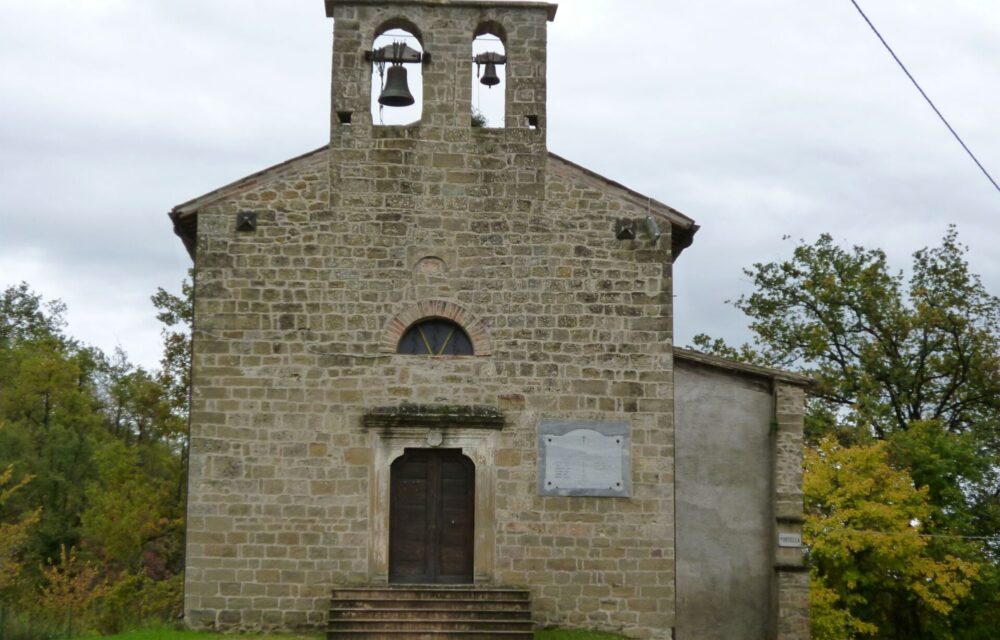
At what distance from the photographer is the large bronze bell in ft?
56.2

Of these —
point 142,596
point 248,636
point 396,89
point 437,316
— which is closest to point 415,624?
point 248,636

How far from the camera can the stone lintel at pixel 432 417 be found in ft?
54.3

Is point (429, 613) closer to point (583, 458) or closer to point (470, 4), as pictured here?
point (583, 458)

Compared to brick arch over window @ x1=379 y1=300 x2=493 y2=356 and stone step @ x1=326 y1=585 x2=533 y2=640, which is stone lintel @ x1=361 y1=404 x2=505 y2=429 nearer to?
brick arch over window @ x1=379 y1=300 x2=493 y2=356

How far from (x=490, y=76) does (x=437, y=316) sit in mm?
3367

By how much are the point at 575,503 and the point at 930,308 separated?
689 inches

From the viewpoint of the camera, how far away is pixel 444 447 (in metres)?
16.7

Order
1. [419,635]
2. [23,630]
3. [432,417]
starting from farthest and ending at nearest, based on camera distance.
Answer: [432,417], [23,630], [419,635]

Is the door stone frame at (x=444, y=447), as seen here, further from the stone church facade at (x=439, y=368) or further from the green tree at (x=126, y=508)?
the green tree at (x=126, y=508)

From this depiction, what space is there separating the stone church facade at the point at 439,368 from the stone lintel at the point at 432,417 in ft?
0.10

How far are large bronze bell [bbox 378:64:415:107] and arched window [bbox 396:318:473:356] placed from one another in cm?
296

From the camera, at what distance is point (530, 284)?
55.9 feet

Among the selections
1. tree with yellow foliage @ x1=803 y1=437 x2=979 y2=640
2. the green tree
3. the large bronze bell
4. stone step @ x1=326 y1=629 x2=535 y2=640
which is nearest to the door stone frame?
stone step @ x1=326 y1=629 x2=535 y2=640

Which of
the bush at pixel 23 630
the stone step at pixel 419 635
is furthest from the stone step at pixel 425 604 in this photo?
the bush at pixel 23 630
